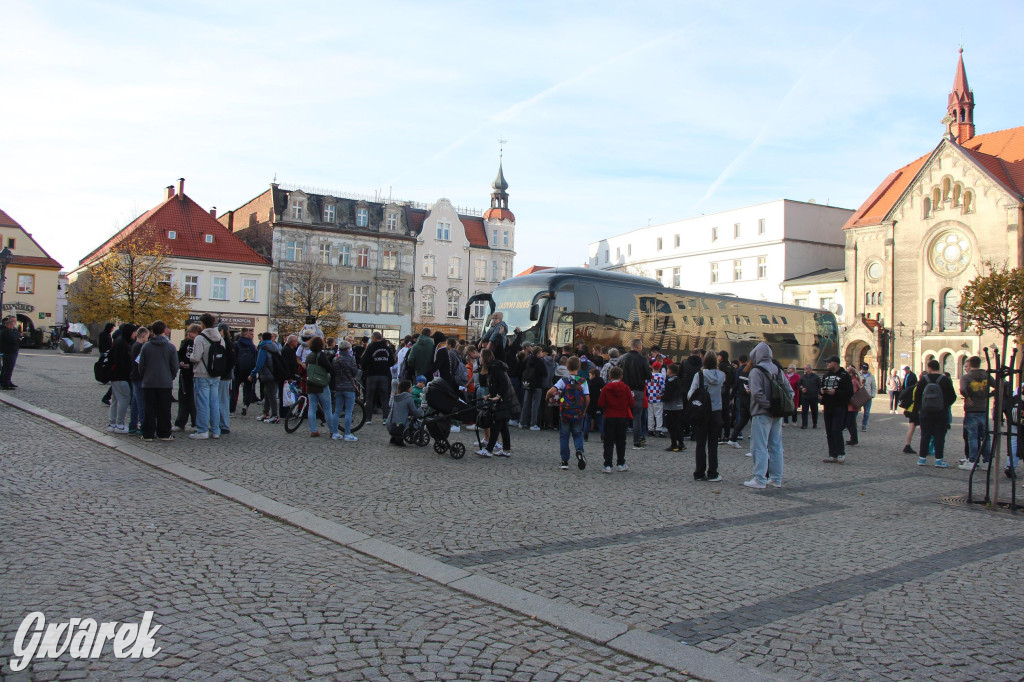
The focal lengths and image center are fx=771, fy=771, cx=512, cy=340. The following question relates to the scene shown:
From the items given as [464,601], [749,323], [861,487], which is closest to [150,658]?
[464,601]

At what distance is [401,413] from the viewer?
12859 millimetres

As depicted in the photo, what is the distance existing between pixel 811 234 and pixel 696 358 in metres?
60.0

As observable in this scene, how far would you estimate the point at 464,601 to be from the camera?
530 centimetres

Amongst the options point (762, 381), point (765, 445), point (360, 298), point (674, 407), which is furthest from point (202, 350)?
point (360, 298)

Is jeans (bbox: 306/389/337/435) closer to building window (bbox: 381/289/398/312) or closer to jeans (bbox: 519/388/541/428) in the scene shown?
jeans (bbox: 519/388/541/428)

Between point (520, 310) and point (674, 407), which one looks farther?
point (520, 310)

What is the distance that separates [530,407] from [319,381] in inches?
223

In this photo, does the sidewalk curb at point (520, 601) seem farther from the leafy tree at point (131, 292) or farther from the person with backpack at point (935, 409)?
the leafy tree at point (131, 292)

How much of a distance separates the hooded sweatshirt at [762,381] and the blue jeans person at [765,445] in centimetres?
16

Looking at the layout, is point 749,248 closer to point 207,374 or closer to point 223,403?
point 223,403

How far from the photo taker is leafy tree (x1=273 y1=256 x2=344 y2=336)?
182 ft

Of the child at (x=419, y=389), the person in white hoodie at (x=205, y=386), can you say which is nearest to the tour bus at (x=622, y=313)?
the child at (x=419, y=389)

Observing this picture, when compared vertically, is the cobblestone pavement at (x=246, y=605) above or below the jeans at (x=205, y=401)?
below

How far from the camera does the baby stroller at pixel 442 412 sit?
12125mm
